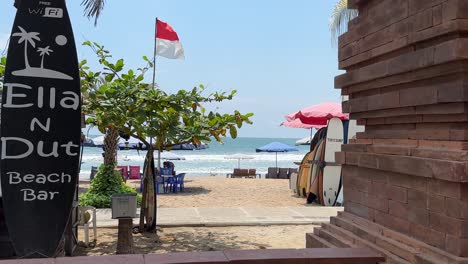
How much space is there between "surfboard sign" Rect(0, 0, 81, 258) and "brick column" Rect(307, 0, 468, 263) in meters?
2.51

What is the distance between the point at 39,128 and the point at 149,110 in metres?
2.52

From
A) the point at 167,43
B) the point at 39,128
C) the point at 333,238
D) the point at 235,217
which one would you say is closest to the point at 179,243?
the point at 235,217

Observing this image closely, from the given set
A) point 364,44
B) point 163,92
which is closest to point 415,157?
point 364,44

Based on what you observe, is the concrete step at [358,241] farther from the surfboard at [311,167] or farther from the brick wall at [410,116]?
the surfboard at [311,167]

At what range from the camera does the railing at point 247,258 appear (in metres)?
2.71

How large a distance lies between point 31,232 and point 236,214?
664cm

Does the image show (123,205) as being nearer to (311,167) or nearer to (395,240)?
(395,240)

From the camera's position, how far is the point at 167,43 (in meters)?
16.0

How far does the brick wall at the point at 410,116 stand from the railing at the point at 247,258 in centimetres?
35

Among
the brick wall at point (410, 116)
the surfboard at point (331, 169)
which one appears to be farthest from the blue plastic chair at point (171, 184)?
the brick wall at point (410, 116)

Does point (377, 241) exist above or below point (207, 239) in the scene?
above

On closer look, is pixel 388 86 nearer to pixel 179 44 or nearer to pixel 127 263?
pixel 127 263

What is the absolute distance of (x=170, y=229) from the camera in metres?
8.95

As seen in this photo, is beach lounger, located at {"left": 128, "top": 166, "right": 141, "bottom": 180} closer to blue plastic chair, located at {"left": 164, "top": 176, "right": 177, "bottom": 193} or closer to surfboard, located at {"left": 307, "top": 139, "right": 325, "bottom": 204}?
blue plastic chair, located at {"left": 164, "top": 176, "right": 177, "bottom": 193}
